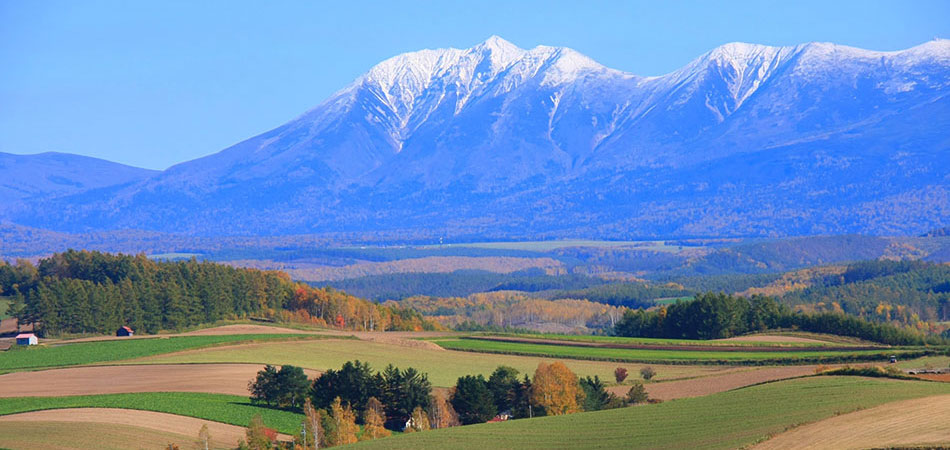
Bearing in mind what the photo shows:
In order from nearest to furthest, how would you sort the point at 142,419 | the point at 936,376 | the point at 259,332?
the point at 142,419, the point at 936,376, the point at 259,332

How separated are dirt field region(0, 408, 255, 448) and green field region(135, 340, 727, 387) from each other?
64.0ft

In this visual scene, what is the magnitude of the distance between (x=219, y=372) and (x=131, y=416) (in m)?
20.2

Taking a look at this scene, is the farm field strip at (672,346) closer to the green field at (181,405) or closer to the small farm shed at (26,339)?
the small farm shed at (26,339)

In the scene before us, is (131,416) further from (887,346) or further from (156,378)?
(887,346)

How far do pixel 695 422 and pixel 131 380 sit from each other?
39.9 m

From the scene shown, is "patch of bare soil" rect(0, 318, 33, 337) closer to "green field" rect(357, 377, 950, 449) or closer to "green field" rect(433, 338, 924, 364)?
"green field" rect(433, 338, 924, 364)

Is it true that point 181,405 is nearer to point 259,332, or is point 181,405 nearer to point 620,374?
point 620,374

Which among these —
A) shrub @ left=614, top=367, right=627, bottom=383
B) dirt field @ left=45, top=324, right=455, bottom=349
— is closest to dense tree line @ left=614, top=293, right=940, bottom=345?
dirt field @ left=45, top=324, right=455, bottom=349

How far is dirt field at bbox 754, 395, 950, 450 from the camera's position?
40562 mm

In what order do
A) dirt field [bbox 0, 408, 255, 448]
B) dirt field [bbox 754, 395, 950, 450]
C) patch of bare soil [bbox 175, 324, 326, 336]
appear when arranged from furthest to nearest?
patch of bare soil [bbox 175, 324, 326, 336] < dirt field [bbox 0, 408, 255, 448] < dirt field [bbox 754, 395, 950, 450]

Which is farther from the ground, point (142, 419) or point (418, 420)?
point (142, 419)

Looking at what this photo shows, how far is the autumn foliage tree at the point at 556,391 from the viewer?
6762cm

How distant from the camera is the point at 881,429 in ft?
141

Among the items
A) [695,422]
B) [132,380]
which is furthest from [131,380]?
[695,422]
